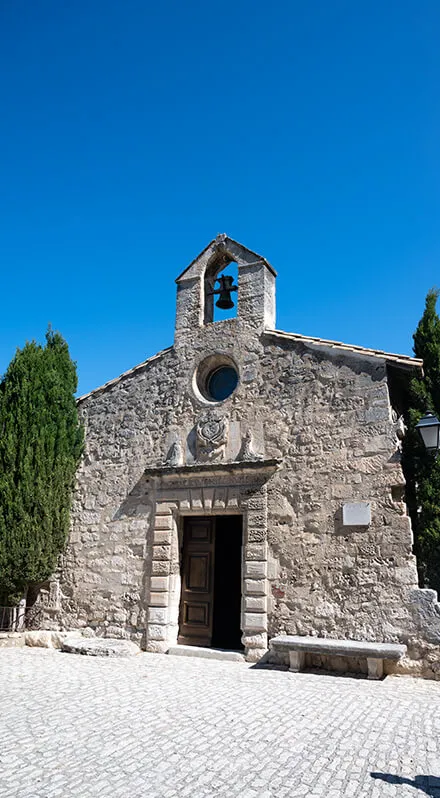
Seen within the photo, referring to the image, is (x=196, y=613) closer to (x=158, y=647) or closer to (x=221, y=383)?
(x=158, y=647)

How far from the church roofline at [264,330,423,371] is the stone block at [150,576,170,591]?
393 centimetres

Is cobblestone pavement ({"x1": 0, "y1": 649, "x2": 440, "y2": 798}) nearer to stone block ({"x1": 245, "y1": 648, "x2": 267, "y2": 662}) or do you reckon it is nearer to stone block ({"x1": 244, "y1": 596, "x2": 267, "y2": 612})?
stone block ({"x1": 245, "y1": 648, "x2": 267, "y2": 662})

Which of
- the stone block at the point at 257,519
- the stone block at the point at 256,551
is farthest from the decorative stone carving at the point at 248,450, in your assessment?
the stone block at the point at 256,551

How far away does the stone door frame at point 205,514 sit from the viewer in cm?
749

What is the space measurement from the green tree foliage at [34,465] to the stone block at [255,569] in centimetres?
341

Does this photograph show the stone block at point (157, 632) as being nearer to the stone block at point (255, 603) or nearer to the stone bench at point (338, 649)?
the stone block at point (255, 603)

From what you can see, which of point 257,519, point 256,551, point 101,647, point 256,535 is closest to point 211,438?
point 257,519

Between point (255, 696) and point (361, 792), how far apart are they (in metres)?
2.43

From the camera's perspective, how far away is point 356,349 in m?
7.73

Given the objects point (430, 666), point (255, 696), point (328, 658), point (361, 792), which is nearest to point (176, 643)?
point (328, 658)

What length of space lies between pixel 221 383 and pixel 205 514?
2104 mm

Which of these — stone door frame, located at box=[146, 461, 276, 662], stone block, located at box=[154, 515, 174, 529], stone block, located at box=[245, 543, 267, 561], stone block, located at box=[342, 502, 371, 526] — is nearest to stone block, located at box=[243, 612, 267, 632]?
stone door frame, located at box=[146, 461, 276, 662]

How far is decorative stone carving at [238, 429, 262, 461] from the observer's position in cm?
805

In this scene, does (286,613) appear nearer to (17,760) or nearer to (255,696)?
(255,696)
